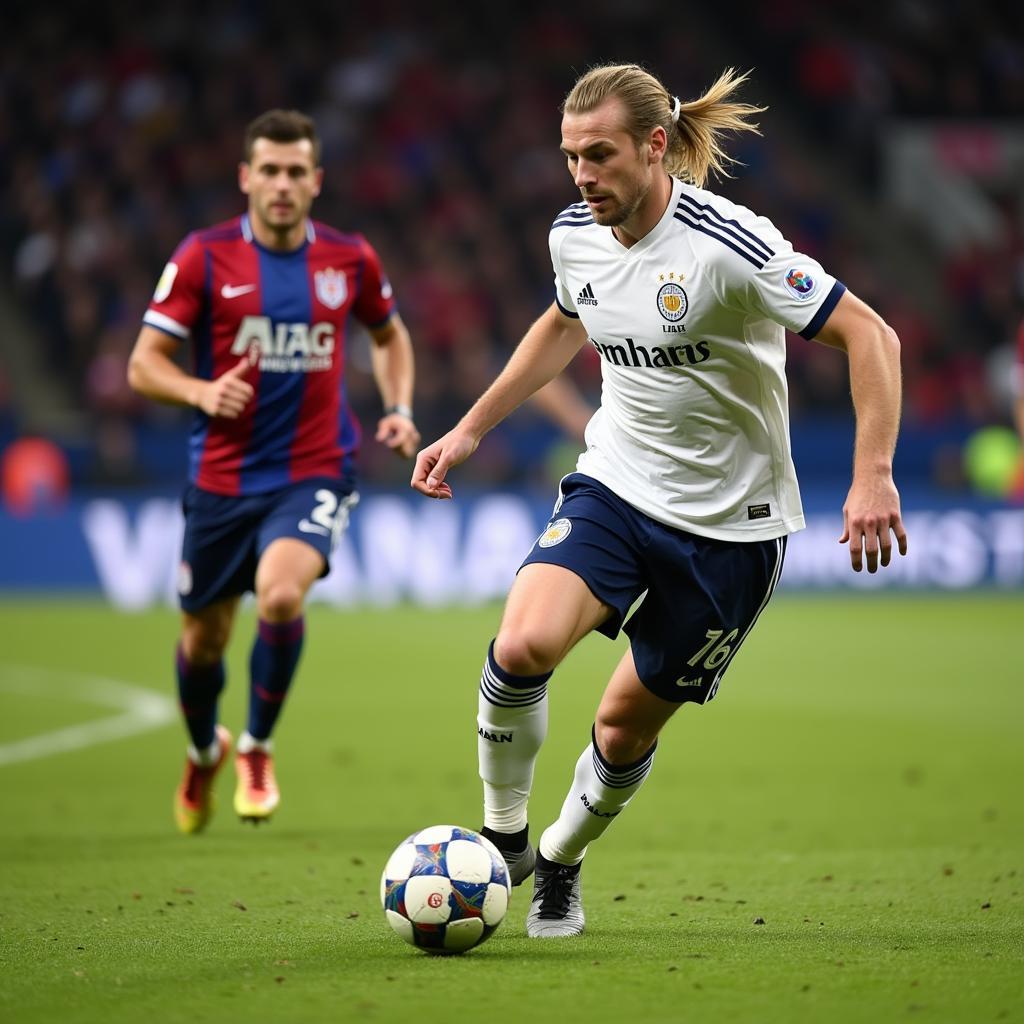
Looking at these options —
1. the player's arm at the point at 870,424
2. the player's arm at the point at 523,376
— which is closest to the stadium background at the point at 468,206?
the player's arm at the point at 523,376

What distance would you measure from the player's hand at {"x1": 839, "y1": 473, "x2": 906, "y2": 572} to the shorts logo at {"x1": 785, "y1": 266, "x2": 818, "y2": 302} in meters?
0.54

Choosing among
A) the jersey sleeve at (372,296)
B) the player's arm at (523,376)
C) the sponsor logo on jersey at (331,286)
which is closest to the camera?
the player's arm at (523,376)

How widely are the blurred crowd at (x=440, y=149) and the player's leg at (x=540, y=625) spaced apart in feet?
44.5

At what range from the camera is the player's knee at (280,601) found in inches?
264

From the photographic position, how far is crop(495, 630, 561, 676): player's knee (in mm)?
4500

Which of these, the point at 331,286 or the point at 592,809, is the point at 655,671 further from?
the point at 331,286

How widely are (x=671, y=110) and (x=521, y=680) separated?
162 centimetres

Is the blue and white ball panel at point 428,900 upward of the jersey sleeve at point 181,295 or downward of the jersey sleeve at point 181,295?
downward

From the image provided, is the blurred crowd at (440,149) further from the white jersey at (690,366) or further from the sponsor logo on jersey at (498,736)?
the sponsor logo on jersey at (498,736)

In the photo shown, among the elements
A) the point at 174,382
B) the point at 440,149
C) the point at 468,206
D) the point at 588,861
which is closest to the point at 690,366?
the point at 588,861

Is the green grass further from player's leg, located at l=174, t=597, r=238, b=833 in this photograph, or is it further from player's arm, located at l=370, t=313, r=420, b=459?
player's arm, located at l=370, t=313, r=420, b=459

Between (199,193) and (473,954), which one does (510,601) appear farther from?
(199,193)

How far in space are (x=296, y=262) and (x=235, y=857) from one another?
A: 2.47 metres

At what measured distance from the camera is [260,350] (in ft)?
23.3
